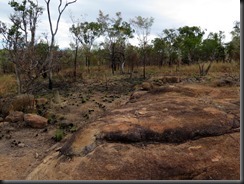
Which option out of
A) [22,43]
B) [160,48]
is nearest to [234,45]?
[160,48]

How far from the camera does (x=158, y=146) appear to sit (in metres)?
4.39

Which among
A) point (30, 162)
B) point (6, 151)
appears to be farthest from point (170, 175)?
point (6, 151)

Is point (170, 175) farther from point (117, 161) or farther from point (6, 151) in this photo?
point (6, 151)

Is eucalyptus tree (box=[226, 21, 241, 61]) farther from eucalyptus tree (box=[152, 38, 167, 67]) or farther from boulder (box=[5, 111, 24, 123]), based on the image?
boulder (box=[5, 111, 24, 123])

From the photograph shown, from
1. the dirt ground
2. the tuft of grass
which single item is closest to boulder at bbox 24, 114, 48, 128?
the dirt ground

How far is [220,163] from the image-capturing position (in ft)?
12.5

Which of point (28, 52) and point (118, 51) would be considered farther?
point (118, 51)

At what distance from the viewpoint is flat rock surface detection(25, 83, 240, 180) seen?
384 centimetres

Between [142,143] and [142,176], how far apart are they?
2.49 feet

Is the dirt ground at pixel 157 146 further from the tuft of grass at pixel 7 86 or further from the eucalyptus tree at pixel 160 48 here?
the eucalyptus tree at pixel 160 48

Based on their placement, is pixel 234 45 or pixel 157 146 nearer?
pixel 157 146

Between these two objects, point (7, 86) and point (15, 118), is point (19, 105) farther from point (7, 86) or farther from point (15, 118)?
point (7, 86)

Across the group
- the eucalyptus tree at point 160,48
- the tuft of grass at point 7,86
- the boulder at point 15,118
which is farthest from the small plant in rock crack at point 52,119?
the eucalyptus tree at point 160,48

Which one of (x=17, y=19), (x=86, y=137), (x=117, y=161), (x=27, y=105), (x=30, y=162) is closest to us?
(x=117, y=161)
